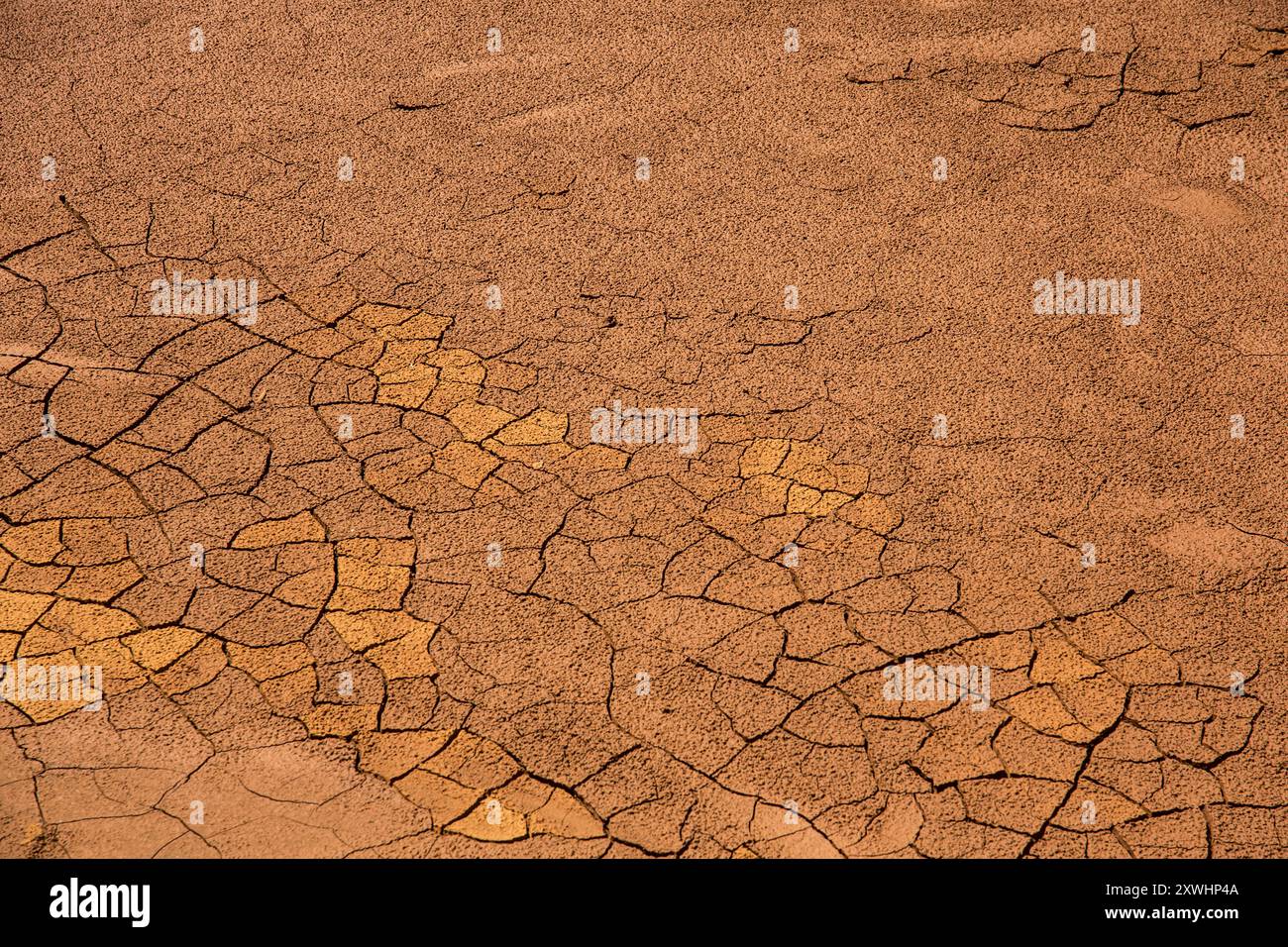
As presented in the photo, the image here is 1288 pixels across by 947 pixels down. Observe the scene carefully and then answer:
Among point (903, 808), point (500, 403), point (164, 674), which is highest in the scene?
point (500, 403)

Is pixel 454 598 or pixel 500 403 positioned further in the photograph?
pixel 500 403

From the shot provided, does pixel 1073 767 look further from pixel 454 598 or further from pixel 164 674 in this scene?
pixel 164 674

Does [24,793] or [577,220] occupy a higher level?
[577,220]

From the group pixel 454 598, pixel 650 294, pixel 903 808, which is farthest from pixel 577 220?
pixel 903 808

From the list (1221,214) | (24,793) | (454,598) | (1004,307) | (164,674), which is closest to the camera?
(24,793)

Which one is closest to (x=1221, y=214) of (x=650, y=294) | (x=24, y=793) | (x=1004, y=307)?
(x=1004, y=307)

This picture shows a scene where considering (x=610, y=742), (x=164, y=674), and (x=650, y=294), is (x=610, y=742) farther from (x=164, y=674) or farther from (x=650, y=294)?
(x=650, y=294)

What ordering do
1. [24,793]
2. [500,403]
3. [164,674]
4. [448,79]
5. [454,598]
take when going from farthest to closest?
1. [448,79]
2. [500,403]
3. [454,598]
4. [164,674]
5. [24,793]
